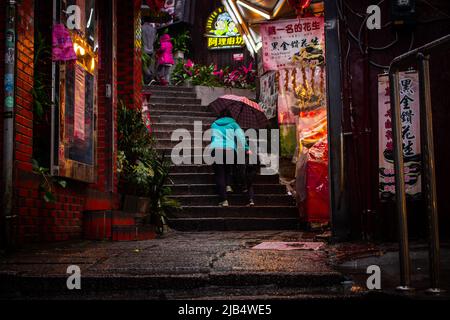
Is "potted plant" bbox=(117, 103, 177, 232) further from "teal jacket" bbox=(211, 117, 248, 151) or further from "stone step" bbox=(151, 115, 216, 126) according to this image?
"stone step" bbox=(151, 115, 216, 126)

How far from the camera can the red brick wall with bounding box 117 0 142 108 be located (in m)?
9.60

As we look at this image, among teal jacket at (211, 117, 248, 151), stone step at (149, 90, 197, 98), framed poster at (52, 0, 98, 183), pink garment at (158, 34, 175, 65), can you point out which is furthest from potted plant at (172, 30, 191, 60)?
framed poster at (52, 0, 98, 183)

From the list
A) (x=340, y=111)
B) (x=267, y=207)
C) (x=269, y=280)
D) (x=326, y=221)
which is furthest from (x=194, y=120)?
(x=269, y=280)

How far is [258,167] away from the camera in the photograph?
497 inches

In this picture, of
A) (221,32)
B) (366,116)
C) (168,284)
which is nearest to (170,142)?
(366,116)

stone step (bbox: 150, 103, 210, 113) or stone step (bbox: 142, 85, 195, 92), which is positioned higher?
stone step (bbox: 142, 85, 195, 92)

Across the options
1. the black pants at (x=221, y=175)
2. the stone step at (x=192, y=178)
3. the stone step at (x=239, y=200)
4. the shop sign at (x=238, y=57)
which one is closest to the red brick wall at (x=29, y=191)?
the black pants at (x=221, y=175)

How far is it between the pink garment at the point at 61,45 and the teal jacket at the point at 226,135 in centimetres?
511

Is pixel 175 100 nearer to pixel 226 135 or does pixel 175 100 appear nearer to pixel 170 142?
pixel 170 142

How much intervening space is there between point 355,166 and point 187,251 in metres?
2.73

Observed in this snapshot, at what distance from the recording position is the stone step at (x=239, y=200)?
1127cm

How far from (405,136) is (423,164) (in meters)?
3.43

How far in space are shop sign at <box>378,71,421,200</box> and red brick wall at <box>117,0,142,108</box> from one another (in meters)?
4.48
